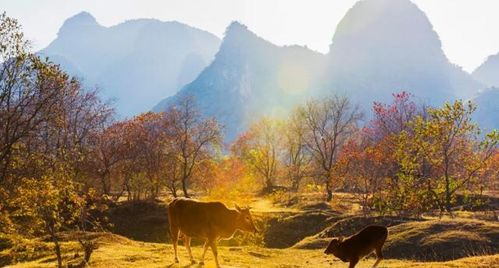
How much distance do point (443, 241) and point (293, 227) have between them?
2537cm

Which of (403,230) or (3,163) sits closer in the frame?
(3,163)

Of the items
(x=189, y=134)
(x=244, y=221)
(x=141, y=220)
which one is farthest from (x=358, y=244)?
(x=189, y=134)

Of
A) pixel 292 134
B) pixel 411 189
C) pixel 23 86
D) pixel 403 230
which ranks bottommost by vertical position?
pixel 403 230

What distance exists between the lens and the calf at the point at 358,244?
18.0 m

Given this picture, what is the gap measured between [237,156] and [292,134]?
1704 centimetres

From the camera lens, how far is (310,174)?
11100 centimetres

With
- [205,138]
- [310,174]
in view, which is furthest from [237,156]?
[205,138]

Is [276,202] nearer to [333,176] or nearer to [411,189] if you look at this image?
[333,176]

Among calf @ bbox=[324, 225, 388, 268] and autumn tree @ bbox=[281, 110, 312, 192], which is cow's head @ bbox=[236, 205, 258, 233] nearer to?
calf @ bbox=[324, 225, 388, 268]

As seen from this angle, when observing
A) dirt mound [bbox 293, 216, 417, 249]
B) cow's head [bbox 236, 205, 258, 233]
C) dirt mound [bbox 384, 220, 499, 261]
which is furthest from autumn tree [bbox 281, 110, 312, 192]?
cow's head [bbox 236, 205, 258, 233]

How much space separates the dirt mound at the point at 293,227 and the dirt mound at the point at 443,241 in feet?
54.8

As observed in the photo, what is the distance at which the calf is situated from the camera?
17953 millimetres

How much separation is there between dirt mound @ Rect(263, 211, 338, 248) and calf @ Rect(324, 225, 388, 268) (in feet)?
117

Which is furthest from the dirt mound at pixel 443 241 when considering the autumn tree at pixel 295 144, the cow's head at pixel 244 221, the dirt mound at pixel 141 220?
the autumn tree at pixel 295 144
